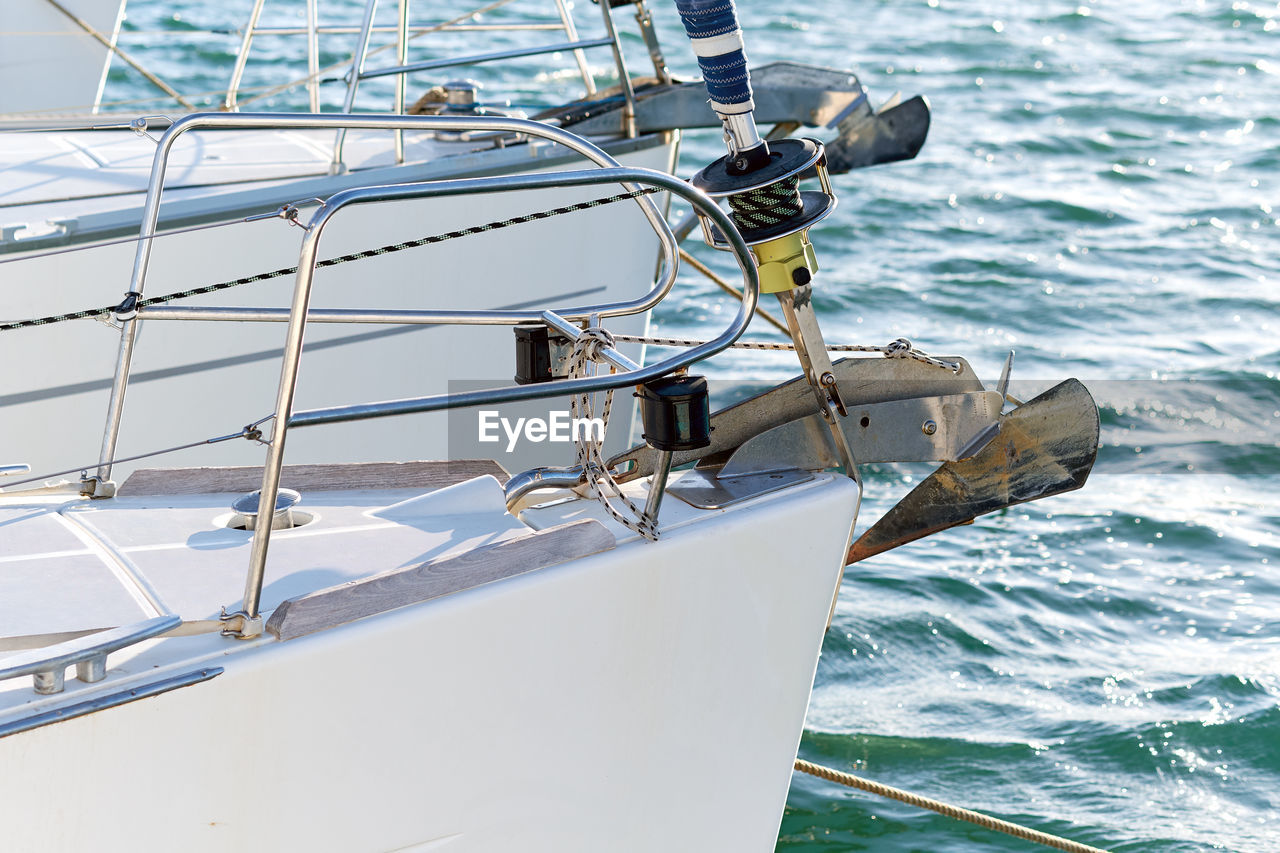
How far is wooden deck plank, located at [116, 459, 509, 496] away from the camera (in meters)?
2.64

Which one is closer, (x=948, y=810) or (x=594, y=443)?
(x=594, y=443)

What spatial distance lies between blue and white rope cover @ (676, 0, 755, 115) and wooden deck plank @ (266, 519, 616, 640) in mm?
712

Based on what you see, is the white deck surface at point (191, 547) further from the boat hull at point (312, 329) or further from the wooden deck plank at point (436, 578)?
the boat hull at point (312, 329)

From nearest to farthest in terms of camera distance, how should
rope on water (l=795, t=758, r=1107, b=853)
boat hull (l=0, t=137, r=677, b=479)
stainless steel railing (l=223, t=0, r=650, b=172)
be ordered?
rope on water (l=795, t=758, r=1107, b=853) < boat hull (l=0, t=137, r=677, b=479) < stainless steel railing (l=223, t=0, r=650, b=172)

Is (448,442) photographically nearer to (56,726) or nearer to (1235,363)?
(56,726)

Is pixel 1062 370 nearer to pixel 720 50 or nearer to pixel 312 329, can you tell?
pixel 312 329

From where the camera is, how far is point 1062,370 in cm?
684

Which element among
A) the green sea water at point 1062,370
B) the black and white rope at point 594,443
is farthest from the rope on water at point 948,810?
the black and white rope at point 594,443

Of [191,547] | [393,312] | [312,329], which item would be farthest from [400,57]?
[191,547]

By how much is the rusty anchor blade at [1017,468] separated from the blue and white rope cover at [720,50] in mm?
773

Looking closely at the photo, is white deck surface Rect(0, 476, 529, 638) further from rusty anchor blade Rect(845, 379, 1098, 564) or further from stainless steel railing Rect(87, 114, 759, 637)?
rusty anchor blade Rect(845, 379, 1098, 564)

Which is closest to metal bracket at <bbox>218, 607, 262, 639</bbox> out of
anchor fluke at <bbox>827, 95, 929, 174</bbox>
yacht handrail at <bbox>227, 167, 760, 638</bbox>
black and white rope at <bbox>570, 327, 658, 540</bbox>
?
yacht handrail at <bbox>227, 167, 760, 638</bbox>

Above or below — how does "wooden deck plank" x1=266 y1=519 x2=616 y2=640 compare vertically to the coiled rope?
below

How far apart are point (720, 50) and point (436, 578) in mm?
934
